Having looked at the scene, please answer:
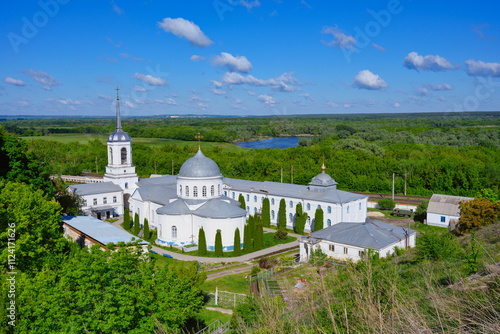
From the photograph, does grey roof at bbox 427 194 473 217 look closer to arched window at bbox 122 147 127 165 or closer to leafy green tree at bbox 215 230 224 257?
leafy green tree at bbox 215 230 224 257

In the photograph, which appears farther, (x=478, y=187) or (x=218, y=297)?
(x=478, y=187)

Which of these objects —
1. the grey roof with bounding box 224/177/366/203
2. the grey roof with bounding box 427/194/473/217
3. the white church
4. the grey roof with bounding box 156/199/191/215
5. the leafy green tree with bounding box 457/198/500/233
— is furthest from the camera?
the grey roof with bounding box 427/194/473/217

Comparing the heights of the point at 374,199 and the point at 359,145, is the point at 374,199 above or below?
below

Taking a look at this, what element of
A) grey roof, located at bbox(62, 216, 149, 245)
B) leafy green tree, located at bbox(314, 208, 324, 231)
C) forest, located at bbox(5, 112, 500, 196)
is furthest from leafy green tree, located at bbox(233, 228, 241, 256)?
forest, located at bbox(5, 112, 500, 196)

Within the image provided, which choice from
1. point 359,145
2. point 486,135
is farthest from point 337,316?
point 486,135

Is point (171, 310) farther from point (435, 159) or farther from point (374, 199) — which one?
point (435, 159)

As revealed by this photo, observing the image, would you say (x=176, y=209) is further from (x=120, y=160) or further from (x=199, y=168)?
(x=120, y=160)
